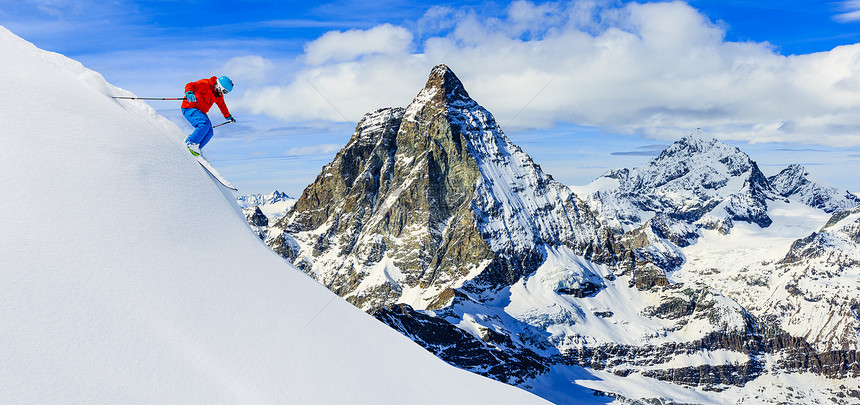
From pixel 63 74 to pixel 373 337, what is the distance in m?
8.45

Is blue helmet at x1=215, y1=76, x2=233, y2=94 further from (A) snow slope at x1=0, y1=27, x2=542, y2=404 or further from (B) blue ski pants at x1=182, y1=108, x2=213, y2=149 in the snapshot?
(A) snow slope at x1=0, y1=27, x2=542, y2=404

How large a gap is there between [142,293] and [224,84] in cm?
945

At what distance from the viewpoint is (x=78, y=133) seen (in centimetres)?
921

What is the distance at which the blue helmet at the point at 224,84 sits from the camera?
50.5 feet

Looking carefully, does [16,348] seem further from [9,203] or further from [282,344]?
[282,344]

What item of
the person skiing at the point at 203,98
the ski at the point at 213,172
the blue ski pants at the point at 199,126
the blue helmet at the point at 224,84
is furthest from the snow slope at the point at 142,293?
the blue helmet at the point at 224,84

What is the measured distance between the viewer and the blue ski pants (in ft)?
44.6

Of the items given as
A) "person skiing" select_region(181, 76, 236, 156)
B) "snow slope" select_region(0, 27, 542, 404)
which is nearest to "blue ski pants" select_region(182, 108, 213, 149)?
"person skiing" select_region(181, 76, 236, 156)

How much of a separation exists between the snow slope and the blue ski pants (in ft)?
8.40

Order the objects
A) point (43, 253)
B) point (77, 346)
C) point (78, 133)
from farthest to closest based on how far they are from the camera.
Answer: point (78, 133) → point (43, 253) → point (77, 346)

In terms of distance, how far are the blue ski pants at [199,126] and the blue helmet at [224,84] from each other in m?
0.98

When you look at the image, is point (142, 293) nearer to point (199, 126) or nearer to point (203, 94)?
point (199, 126)

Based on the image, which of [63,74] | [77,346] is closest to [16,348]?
[77,346]

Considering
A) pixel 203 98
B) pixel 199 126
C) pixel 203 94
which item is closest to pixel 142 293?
pixel 199 126
